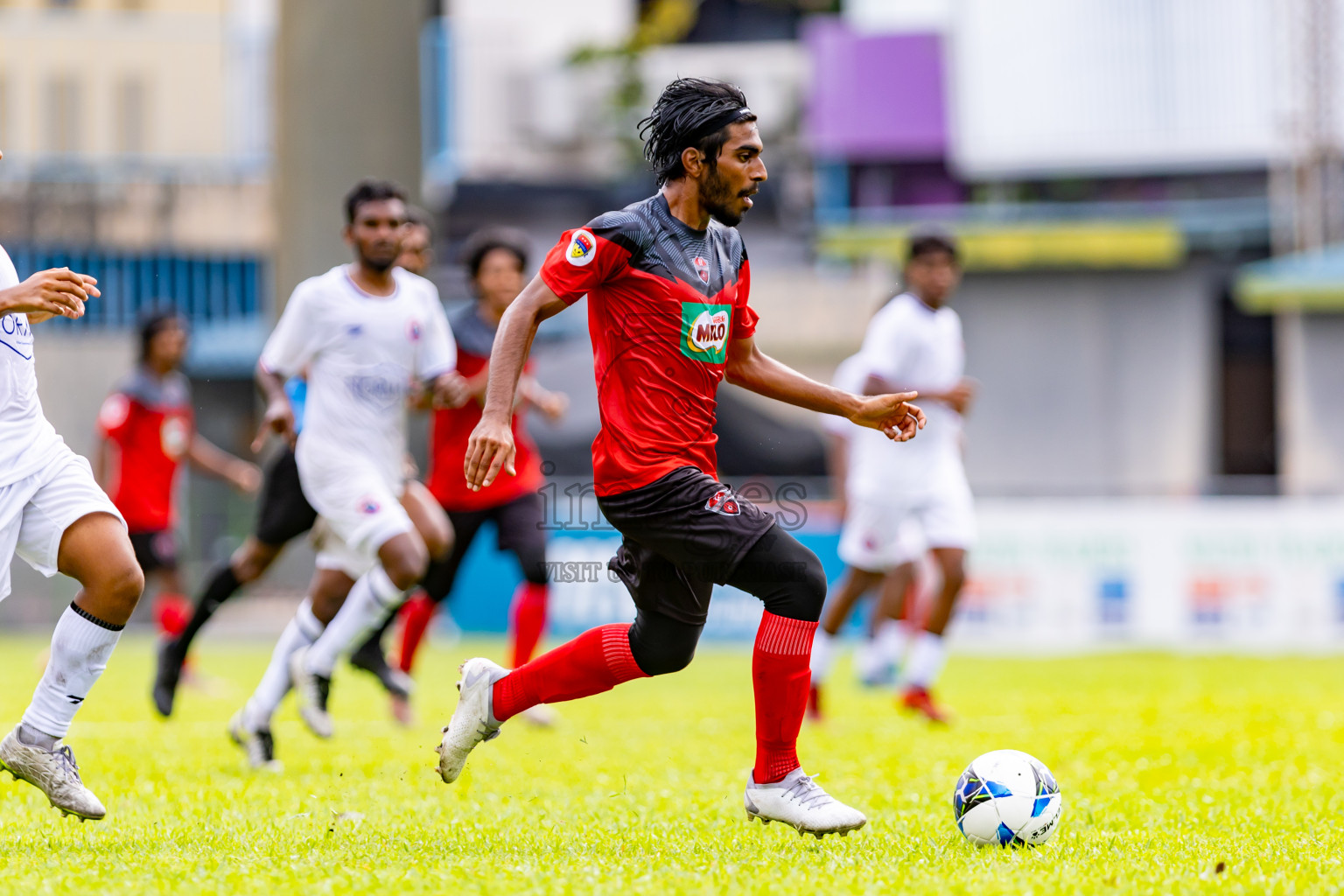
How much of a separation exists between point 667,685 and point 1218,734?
5.17 metres

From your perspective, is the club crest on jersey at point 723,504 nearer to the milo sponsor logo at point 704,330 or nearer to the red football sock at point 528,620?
the milo sponsor logo at point 704,330

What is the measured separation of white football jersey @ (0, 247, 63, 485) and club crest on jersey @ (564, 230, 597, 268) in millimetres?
1563

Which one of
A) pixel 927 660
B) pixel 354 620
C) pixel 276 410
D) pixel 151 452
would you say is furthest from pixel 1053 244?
pixel 354 620

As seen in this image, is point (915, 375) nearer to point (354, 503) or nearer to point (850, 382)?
point (850, 382)

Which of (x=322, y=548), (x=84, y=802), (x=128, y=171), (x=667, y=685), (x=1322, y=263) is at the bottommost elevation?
(x=667, y=685)

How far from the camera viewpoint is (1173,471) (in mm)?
26625

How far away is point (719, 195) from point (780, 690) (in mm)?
1469

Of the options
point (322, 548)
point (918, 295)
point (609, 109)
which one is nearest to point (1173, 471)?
point (609, 109)

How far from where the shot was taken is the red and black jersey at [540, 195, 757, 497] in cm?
495

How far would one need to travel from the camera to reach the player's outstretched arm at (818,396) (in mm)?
5043

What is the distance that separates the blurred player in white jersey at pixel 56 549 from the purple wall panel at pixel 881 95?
76.3 feet

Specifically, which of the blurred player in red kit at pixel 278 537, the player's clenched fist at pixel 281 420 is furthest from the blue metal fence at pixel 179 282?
the player's clenched fist at pixel 281 420

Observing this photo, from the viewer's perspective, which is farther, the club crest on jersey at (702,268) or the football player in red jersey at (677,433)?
the club crest on jersey at (702,268)

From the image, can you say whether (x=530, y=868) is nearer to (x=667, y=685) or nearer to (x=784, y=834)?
(x=784, y=834)
